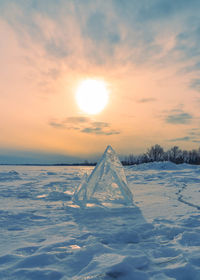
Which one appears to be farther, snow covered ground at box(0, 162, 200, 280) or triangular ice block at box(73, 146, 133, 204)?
triangular ice block at box(73, 146, 133, 204)

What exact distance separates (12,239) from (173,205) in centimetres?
292

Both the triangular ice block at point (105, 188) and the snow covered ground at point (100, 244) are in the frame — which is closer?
A: the snow covered ground at point (100, 244)

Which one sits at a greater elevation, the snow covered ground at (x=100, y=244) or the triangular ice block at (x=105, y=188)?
the triangular ice block at (x=105, y=188)

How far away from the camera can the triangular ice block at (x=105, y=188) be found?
4.12 m

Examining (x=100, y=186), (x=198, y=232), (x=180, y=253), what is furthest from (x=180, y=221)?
(x=100, y=186)

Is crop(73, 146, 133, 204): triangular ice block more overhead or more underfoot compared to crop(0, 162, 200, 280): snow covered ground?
more overhead

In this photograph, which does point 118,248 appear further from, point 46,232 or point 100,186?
point 100,186

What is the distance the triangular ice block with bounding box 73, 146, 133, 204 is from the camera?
4.12m

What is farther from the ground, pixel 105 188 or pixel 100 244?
pixel 105 188

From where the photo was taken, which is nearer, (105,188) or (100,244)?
(100,244)

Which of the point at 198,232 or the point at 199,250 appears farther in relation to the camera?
the point at 198,232

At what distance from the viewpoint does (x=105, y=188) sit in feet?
13.8

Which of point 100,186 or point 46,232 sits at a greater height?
point 100,186

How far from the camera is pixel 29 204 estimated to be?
4.05 m
